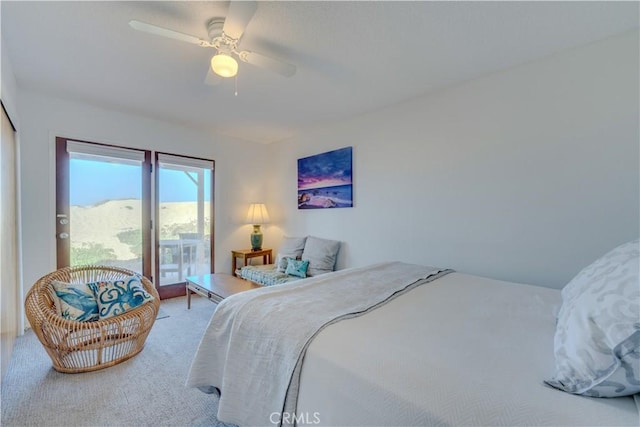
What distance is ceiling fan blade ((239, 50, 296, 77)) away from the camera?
180 centimetres

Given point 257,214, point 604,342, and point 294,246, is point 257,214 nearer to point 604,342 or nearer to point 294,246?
point 294,246

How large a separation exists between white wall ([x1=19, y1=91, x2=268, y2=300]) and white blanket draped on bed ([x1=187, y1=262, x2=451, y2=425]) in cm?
268

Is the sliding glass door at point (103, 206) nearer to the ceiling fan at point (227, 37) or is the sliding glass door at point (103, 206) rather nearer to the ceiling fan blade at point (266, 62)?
the ceiling fan at point (227, 37)

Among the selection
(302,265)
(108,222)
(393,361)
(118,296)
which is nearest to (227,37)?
(393,361)

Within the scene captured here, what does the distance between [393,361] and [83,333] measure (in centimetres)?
Result: 219

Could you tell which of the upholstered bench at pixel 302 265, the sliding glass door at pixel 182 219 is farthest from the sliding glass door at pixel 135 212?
the upholstered bench at pixel 302 265

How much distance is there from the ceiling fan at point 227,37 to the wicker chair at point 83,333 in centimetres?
189

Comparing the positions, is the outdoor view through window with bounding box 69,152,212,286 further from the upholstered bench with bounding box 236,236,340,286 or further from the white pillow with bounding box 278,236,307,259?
the white pillow with bounding box 278,236,307,259

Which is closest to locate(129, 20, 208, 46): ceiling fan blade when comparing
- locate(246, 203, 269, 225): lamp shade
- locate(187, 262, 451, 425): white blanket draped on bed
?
locate(187, 262, 451, 425): white blanket draped on bed

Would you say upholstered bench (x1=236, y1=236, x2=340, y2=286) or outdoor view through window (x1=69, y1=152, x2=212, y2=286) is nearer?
outdoor view through window (x1=69, y1=152, x2=212, y2=286)

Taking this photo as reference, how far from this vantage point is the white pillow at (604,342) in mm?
692

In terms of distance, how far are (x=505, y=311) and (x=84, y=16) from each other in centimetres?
291

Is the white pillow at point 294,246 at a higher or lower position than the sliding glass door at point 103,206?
lower

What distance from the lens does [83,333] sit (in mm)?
1979
